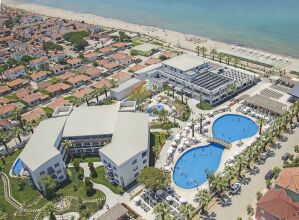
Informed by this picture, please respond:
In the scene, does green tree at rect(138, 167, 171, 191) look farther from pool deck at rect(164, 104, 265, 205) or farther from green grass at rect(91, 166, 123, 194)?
green grass at rect(91, 166, 123, 194)

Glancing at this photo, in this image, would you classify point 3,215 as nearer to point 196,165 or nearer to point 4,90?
point 196,165

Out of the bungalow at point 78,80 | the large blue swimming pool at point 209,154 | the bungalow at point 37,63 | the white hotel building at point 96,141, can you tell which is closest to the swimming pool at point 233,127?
the large blue swimming pool at point 209,154

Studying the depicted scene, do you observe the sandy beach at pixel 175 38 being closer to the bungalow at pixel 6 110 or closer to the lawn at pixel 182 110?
the lawn at pixel 182 110

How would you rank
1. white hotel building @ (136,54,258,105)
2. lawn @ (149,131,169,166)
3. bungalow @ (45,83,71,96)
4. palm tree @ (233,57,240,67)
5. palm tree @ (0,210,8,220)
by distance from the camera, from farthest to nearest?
palm tree @ (233,57,240,67)
bungalow @ (45,83,71,96)
white hotel building @ (136,54,258,105)
lawn @ (149,131,169,166)
palm tree @ (0,210,8,220)

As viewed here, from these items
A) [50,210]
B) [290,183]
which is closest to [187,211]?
[290,183]

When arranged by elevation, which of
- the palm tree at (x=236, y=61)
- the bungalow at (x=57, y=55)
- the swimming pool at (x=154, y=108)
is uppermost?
the palm tree at (x=236, y=61)

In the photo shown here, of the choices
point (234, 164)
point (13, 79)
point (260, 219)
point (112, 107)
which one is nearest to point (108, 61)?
point (13, 79)

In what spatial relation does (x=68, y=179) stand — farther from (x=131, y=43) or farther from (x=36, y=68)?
(x=131, y=43)

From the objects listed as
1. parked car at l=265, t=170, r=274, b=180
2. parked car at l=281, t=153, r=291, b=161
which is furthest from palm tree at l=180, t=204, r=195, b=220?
Result: parked car at l=281, t=153, r=291, b=161
